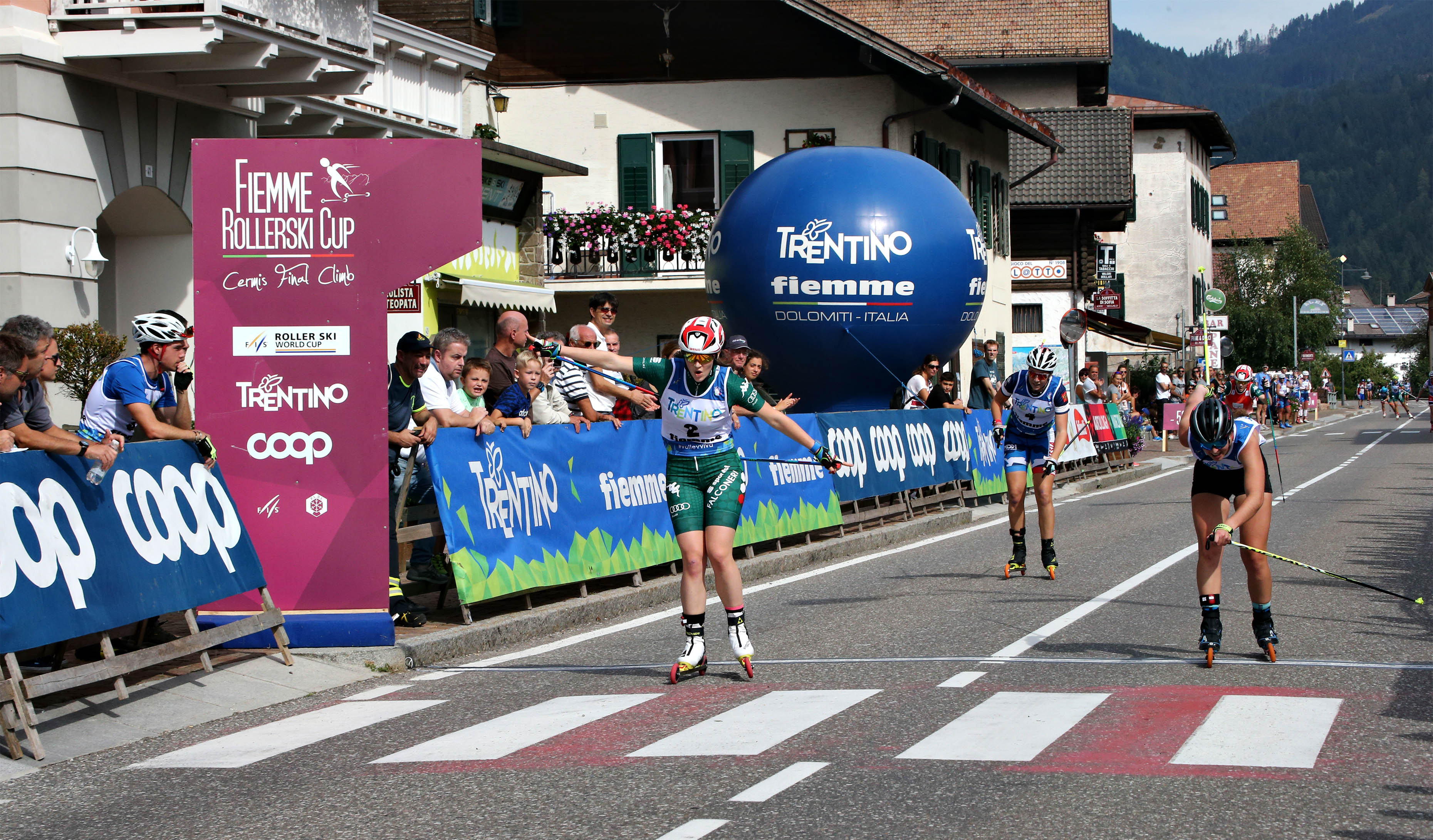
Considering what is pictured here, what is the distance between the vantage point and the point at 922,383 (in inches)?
782

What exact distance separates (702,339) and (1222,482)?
2955 mm

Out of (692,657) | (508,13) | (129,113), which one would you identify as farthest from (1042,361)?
(508,13)

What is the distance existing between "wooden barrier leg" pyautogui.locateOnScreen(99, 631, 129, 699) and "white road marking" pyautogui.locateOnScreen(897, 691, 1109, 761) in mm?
3808

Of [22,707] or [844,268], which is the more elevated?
[844,268]

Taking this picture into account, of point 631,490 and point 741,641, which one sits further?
point 631,490

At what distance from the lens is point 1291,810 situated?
5.36 meters

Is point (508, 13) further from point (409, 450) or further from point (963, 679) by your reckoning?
point (963, 679)

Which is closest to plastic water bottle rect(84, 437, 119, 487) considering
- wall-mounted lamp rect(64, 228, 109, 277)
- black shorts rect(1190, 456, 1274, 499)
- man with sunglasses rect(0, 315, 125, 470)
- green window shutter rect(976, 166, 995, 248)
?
man with sunglasses rect(0, 315, 125, 470)

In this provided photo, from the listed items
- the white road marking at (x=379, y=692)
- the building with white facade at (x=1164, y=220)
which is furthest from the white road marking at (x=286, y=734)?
the building with white facade at (x=1164, y=220)

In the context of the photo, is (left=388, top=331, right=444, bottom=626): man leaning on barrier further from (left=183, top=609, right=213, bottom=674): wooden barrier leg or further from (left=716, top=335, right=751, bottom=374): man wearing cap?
(left=716, top=335, right=751, bottom=374): man wearing cap

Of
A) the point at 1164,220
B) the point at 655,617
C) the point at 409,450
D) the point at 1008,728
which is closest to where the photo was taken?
the point at 1008,728

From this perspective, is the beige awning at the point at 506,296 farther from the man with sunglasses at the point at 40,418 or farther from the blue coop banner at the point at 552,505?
the man with sunglasses at the point at 40,418

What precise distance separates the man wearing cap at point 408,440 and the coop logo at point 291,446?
555 millimetres

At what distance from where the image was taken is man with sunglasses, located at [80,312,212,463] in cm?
837
